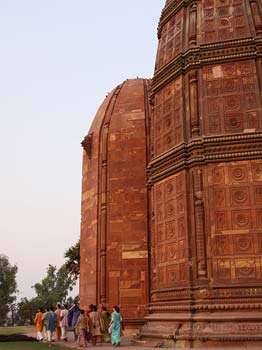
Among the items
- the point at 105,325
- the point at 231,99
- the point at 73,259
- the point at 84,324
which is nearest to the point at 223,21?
the point at 231,99

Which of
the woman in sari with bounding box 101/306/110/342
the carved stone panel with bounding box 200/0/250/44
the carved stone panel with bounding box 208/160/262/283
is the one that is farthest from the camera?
the woman in sari with bounding box 101/306/110/342

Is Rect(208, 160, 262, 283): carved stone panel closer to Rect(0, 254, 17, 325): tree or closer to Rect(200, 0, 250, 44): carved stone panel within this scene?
Rect(200, 0, 250, 44): carved stone panel

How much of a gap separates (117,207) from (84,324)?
6682mm

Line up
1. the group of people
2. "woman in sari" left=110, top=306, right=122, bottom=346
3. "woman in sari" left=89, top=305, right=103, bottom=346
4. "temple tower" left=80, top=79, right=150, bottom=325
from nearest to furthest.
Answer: "woman in sari" left=110, top=306, right=122, bottom=346
the group of people
"woman in sari" left=89, top=305, right=103, bottom=346
"temple tower" left=80, top=79, right=150, bottom=325

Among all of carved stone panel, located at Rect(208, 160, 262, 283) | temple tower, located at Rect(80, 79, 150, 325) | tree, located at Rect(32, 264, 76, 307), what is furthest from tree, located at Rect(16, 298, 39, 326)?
carved stone panel, located at Rect(208, 160, 262, 283)

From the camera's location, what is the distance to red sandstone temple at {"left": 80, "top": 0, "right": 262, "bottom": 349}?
12.9m

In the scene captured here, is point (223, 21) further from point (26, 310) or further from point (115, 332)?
point (26, 310)

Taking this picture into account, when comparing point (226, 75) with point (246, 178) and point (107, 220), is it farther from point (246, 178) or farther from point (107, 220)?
point (107, 220)

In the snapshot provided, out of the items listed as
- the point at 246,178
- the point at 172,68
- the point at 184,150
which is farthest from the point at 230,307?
the point at 172,68

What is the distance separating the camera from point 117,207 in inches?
816

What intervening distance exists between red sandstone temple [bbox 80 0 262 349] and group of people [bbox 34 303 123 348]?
0.93m

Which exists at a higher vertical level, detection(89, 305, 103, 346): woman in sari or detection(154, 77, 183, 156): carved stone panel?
detection(154, 77, 183, 156): carved stone panel

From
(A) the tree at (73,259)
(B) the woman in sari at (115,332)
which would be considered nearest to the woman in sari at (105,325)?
(B) the woman in sari at (115,332)

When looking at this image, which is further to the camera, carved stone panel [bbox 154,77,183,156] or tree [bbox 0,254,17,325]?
tree [bbox 0,254,17,325]
